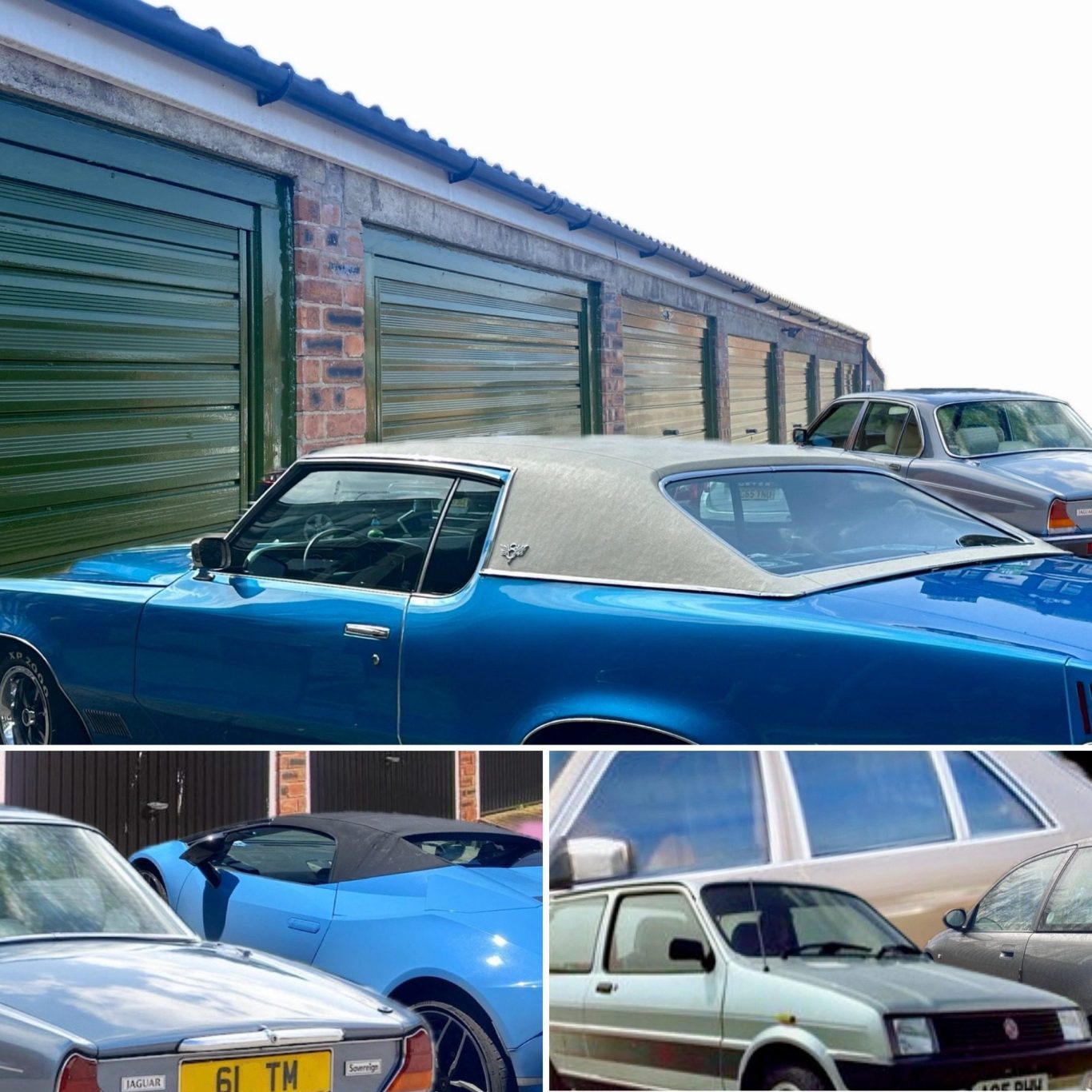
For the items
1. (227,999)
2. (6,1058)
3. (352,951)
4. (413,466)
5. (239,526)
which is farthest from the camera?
(239,526)

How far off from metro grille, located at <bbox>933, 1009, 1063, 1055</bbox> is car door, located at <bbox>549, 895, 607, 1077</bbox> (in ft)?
2.30

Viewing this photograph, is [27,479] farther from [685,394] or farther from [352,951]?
[685,394]

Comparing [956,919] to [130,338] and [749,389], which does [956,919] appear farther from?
[749,389]

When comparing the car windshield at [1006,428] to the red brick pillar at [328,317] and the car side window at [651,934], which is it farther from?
the car side window at [651,934]

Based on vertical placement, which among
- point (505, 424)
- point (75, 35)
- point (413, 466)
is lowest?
point (413, 466)

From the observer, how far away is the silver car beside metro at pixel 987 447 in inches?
333

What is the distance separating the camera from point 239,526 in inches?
191

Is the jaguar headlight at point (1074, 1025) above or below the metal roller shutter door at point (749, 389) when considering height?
below

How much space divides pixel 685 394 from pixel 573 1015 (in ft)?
52.0

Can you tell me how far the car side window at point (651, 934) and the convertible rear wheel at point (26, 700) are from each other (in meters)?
2.83

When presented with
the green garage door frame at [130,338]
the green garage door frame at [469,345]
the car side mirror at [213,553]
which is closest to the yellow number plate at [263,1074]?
the car side mirror at [213,553]

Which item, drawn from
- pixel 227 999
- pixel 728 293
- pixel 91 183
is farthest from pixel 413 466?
pixel 728 293

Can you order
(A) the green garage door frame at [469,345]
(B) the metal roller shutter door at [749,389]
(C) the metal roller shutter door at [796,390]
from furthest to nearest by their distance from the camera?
(C) the metal roller shutter door at [796,390] < (B) the metal roller shutter door at [749,389] < (A) the green garage door frame at [469,345]

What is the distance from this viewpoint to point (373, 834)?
3387mm
